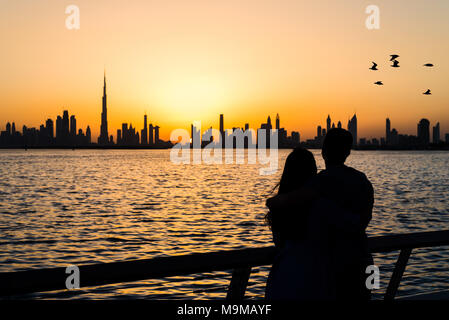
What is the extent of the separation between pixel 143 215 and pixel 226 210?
203 inches

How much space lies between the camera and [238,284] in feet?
13.9

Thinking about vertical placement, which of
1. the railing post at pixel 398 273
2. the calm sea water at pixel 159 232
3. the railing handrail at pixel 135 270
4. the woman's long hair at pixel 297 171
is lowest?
the calm sea water at pixel 159 232

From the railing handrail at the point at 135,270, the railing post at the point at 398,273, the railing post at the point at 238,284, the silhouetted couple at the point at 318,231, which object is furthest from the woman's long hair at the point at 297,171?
the railing post at the point at 398,273

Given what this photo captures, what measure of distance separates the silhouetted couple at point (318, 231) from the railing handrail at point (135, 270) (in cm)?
37

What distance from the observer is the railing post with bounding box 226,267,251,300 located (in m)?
4.23

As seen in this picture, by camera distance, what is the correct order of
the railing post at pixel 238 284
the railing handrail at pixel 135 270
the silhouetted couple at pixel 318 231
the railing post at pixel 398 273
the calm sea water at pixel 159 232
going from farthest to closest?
the calm sea water at pixel 159 232, the railing post at pixel 398 273, the railing post at pixel 238 284, the silhouetted couple at pixel 318 231, the railing handrail at pixel 135 270

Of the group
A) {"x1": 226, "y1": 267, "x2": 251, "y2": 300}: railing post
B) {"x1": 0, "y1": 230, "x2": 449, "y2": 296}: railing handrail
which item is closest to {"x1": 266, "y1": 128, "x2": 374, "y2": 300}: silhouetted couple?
{"x1": 0, "y1": 230, "x2": 449, "y2": 296}: railing handrail

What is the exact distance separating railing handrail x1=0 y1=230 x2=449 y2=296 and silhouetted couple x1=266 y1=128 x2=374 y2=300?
1.22 ft

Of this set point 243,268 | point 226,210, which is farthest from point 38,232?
point 243,268

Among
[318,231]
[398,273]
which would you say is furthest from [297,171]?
[398,273]

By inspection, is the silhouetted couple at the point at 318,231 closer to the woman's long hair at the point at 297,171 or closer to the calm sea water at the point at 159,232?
the woman's long hair at the point at 297,171

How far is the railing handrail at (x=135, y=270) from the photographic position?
10.8ft

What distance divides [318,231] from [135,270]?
1293 millimetres
